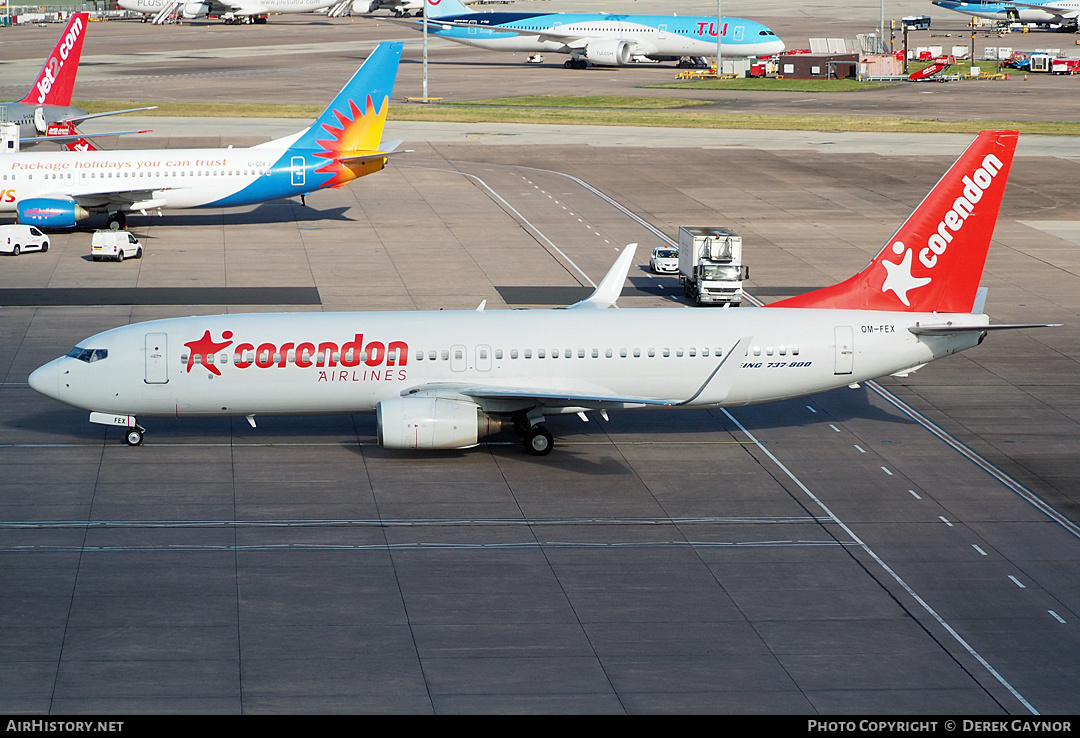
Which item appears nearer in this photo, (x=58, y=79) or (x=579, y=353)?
(x=579, y=353)

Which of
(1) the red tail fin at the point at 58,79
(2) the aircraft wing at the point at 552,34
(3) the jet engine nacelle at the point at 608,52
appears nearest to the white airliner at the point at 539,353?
(1) the red tail fin at the point at 58,79

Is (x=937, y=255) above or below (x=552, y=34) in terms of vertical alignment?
below

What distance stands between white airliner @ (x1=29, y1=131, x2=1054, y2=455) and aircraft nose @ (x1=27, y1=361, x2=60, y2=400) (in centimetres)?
6

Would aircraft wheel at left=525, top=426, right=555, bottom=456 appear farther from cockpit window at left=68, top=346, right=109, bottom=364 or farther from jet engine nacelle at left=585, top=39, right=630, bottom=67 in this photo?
jet engine nacelle at left=585, top=39, right=630, bottom=67

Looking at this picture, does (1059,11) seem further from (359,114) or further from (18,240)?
(18,240)

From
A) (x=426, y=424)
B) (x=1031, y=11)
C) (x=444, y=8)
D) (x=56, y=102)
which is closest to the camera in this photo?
(x=426, y=424)

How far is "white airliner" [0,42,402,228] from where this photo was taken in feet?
202

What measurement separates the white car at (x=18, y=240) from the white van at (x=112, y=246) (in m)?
3.01

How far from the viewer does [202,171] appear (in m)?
62.4

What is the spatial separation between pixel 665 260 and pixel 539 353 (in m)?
23.1

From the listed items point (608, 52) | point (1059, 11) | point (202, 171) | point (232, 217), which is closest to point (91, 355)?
point (202, 171)

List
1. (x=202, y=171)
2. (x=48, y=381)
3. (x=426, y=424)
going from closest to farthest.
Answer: (x=426, y=424), (x=48, y=381), (x=202, y=171)

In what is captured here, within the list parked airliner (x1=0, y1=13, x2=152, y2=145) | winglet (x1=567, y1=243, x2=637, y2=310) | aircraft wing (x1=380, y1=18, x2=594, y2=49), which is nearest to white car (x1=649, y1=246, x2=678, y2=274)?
winglet (x1=567, y1=243, x2=637, y2=310)

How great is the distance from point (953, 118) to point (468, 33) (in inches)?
2398
